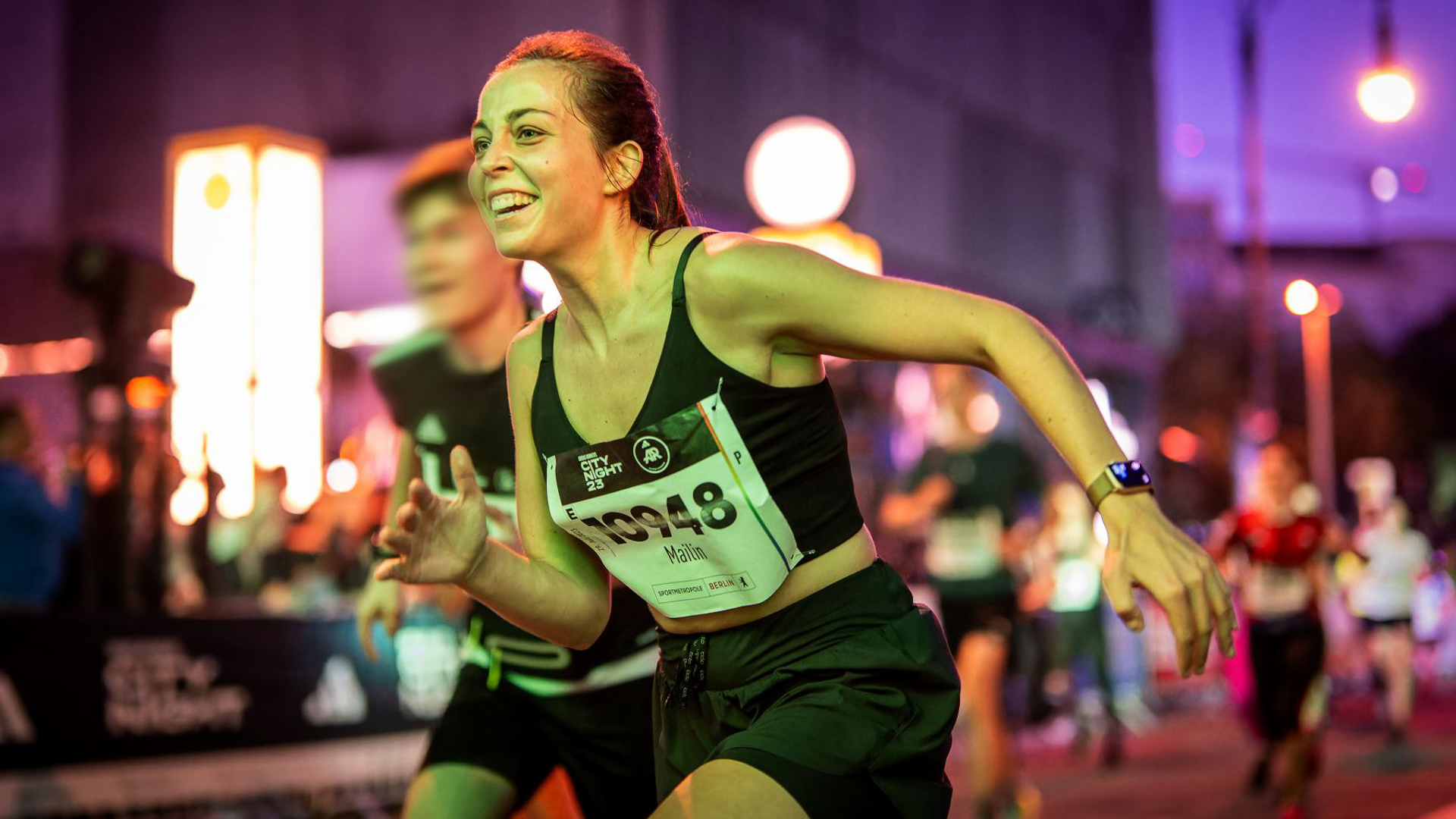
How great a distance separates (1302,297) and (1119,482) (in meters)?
32.5

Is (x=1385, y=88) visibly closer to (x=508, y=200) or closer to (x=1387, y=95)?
(x=1387, y=95)

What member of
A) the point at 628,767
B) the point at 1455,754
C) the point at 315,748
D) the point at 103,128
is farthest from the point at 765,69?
the point at 628,767

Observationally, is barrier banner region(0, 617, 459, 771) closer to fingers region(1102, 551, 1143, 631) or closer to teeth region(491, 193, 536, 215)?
teeth region(491, 193, 536, 215)

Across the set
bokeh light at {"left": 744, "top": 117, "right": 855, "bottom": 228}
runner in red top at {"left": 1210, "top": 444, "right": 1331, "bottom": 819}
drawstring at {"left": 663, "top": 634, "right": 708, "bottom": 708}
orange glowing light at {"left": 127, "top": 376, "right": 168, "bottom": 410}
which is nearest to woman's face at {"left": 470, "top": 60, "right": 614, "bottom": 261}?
drawstring at {"left": 663, "top": 634, "right": 708, "bottom": 708}

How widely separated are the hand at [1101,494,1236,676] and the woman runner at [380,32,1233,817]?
0.32ft

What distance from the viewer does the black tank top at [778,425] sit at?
279 centimetres

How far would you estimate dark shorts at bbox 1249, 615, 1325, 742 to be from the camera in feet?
31.9

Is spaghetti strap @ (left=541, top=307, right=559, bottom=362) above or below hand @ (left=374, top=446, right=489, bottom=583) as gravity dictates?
above

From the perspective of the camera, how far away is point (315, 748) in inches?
Result: 336

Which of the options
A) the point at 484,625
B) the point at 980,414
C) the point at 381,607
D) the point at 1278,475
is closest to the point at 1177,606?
the point at 484,625

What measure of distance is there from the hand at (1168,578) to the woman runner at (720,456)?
0.32 ft

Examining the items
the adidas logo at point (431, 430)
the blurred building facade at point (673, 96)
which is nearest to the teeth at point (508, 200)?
the adidas logo at point (431, 430)

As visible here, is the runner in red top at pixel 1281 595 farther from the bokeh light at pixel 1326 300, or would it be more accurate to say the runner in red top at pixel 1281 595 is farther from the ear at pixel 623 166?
the bokeh light at pixel 1326 300

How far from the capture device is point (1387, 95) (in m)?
16.3
